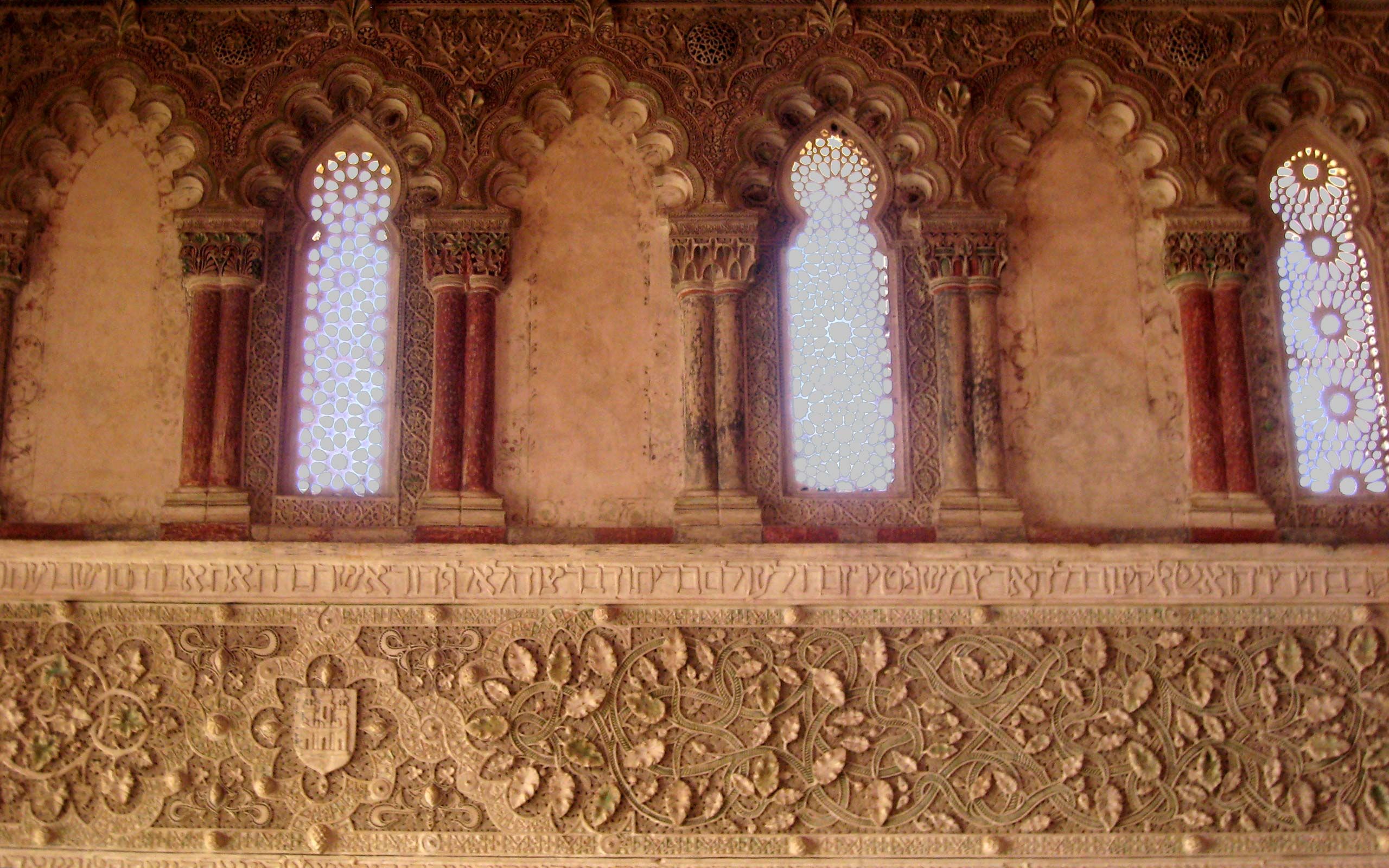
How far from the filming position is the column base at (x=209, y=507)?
5945 millimetres

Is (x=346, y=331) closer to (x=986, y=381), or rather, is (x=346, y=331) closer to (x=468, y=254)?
(x=468, y=254)

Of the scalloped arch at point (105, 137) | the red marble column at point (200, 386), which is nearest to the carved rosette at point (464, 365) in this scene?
the red marble column at point (200, 386)

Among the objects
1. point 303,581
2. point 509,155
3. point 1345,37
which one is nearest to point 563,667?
point 303,581

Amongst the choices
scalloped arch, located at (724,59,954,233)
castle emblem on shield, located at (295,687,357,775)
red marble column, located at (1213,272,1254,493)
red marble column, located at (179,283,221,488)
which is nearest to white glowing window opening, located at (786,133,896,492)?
scalloped arch, located at (724,59,954,233)

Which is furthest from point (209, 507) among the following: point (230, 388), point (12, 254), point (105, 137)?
point (105, 137)

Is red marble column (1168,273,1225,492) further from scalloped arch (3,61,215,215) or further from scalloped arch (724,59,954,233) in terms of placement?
scalloped arch (3,61,215,215)

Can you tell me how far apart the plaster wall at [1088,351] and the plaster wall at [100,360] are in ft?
13.1

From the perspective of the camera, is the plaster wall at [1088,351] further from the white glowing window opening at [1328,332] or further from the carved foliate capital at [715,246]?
the carved foliate capital at [715,246]

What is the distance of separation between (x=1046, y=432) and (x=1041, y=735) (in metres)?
1.41

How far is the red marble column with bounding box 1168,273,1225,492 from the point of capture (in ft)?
20.2

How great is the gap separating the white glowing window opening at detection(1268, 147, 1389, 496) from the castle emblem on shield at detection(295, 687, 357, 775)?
451 centimetres

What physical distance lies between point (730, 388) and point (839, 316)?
672 millimetres

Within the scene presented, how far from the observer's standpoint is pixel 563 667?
5.79 m

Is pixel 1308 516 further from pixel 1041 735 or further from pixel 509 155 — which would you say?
pixel 509 155
